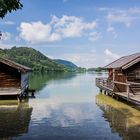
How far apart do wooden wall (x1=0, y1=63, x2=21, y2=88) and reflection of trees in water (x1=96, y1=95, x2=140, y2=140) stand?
36.8ft

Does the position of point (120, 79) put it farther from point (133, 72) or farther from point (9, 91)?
point (9, 91)

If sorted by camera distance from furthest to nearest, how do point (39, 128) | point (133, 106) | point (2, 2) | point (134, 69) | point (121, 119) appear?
point (134, 69)
point (133, 106)
point (121, 119)
point (39, 128)
point (2, 2)

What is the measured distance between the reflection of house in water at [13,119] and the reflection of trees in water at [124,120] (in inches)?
230

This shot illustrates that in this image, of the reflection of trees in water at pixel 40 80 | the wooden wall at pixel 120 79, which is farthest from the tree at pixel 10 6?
the reflection of trees in water at pixel 40 80

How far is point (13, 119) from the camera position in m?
24.8

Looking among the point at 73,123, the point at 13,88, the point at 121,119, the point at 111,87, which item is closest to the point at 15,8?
the point at 73,123

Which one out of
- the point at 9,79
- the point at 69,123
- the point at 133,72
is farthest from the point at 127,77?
the point at 69,123

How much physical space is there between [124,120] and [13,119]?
7.97m

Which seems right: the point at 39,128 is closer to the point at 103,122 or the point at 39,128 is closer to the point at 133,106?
the point at 103,122

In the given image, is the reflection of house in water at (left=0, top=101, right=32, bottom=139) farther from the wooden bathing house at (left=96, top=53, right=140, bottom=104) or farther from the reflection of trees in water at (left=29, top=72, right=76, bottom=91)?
the reflection of trees in water at (left=29, top=72, right=76, bottom=91)

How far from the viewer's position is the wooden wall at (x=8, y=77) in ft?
125

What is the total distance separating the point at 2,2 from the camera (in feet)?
43.3

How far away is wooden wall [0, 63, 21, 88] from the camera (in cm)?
3800

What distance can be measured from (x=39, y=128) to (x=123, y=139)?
224 inches
